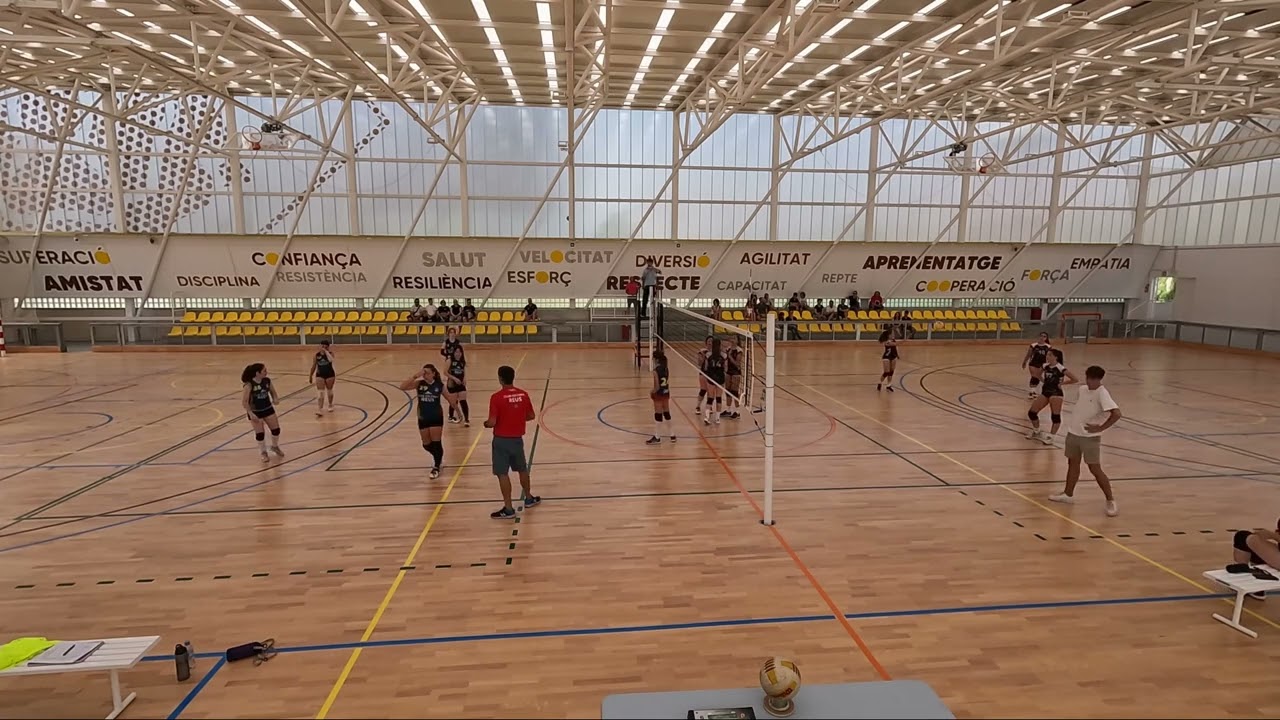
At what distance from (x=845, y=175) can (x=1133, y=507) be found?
2220 cm

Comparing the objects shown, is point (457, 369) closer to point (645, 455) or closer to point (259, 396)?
point (259, 396)

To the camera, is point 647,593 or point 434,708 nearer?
point 434,708

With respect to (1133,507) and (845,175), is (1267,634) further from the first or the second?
(845,175)

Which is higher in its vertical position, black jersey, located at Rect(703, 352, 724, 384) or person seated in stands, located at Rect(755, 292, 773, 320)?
person seated in stands, located at Rect(755, 292, 773, 320)

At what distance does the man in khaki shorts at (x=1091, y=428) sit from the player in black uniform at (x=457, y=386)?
33.8 feet

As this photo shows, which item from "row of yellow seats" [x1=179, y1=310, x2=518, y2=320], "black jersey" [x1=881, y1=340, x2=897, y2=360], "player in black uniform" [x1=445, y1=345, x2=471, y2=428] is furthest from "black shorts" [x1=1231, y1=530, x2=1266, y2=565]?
"row of yellow seats" [x1=179, y1=310, x2=518, y2=320]

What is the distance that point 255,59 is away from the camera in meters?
20.1

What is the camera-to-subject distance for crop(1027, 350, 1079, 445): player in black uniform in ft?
35.8

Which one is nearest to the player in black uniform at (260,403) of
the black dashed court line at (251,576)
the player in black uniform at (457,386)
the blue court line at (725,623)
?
the player in black uniform at (457,386)

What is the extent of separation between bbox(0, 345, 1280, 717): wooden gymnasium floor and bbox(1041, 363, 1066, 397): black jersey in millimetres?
1052

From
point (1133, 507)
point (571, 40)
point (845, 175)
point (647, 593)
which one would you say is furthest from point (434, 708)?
point (845, 175)

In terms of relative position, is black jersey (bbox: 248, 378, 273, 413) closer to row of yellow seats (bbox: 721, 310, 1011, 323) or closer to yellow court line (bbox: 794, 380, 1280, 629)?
yellow court line (bbox: 794, 380, 1280, 629)

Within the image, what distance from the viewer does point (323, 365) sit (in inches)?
510

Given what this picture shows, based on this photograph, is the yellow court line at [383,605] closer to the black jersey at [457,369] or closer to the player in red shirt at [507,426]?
the player in red shirt at [507,426]
